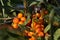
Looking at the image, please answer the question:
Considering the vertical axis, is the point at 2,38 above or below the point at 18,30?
below

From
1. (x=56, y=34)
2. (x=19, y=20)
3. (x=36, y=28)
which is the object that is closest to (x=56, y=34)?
(x=56, y=34)

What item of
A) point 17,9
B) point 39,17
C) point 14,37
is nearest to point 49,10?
point 39,17

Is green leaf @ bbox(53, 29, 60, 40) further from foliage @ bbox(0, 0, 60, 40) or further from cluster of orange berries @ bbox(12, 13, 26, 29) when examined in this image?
cluster of orange berries @ bbox(12, 13, 26, 29)

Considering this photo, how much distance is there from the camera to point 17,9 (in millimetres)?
1105

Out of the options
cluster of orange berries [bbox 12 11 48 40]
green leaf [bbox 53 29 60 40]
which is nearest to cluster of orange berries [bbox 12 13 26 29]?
cluster of orange berries [bbox 12 11 48 40]

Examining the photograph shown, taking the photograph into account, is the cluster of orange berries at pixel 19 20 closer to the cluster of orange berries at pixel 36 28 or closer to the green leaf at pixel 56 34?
the cluster of orange berries at pixel 36 28

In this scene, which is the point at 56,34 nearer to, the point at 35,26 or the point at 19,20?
the point at 35,26

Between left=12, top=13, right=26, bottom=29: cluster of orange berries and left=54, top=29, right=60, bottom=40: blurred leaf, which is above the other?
left=12, top=13, right=26, bottom=29: cluster of orange berries

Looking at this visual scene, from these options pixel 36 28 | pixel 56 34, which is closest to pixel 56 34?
pixel 56 34

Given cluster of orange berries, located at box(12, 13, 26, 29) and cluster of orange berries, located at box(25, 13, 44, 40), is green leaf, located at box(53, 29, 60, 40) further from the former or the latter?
cluster of orange berries, located at box(12, 13, 26, 29)

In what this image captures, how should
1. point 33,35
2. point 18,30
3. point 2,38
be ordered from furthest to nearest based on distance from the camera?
point 2,38
point 18,30
point 33,35

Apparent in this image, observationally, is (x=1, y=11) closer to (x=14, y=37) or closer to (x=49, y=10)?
(x=14, y=37)

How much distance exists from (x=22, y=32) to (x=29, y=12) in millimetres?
133

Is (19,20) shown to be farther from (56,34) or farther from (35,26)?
(56,34)
